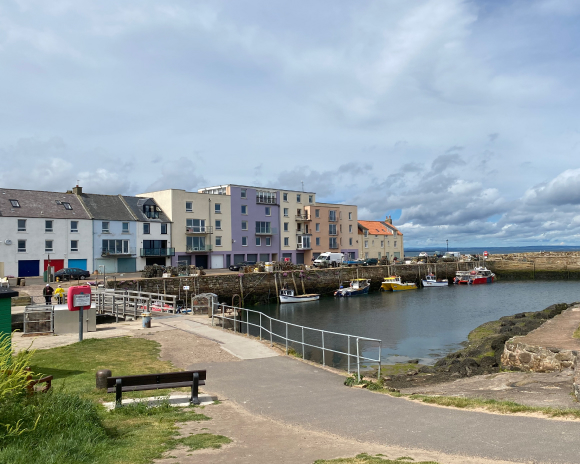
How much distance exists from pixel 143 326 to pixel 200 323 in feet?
9.09

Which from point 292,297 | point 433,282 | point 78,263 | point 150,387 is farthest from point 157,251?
point 150,387

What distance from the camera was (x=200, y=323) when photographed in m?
25.0

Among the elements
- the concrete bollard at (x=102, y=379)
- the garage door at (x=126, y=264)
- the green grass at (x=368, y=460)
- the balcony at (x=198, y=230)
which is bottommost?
the green grass at (x=368, y=460)

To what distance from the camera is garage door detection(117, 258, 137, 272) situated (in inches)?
2402

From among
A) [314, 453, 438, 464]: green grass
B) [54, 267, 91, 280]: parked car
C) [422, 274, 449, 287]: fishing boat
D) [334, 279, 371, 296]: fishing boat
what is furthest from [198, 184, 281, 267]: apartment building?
[314, 453, 438, 464]: green grass

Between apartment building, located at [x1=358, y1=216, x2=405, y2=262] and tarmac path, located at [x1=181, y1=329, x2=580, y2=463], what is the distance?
79.6m

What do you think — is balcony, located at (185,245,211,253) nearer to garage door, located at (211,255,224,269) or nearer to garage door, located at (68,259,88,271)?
garage door, located at (211,255,224,269)

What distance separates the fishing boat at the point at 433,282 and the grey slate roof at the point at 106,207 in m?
44.4

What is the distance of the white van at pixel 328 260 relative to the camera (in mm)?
74375

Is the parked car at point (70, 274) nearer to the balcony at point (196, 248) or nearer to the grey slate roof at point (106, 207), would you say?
the grey slate roof at point (106, 207)

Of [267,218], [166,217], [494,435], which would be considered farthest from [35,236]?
[494,435]

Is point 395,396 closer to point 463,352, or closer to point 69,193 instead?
point 463,352

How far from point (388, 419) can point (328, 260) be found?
2627 inches

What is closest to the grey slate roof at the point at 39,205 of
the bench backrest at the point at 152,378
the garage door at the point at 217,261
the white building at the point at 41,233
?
the white building at the point at 41,233
